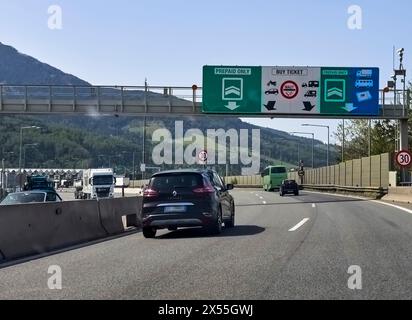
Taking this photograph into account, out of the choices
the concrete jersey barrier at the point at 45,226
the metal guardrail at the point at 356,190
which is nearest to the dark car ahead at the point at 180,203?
the concrete jersey barrier at the point at 45,226

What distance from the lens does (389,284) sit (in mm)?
8875

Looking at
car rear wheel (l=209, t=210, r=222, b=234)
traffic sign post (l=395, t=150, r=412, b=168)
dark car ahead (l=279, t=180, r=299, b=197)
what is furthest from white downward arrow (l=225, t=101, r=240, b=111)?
car rear wheel (l=209, t=210, r=222, b=234)

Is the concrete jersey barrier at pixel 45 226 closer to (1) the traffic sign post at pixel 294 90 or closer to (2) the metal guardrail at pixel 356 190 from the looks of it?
(1) the traffic sign post at pixel 294 90

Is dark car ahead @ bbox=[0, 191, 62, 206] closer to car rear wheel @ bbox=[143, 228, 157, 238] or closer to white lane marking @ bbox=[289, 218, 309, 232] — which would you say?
car rear wheel @ bbox=[143, 228, 157, 238]

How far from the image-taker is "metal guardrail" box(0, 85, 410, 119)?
134 ft

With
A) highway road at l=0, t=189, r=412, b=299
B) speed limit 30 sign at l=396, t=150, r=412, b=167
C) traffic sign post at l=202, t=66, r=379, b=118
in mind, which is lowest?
highway road at l=0, t=189, r=412, b=299

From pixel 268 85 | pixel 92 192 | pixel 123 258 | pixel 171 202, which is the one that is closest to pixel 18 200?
pixel 171 202

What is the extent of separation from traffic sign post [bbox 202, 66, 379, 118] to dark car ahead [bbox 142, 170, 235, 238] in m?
22.1

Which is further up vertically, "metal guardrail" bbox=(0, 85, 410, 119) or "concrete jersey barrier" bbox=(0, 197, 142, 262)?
"metal guardrail" bbox=(0, 85, 410, 119)

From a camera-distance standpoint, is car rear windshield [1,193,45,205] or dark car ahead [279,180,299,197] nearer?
Answer: car rear windshield [1,193,45,205]

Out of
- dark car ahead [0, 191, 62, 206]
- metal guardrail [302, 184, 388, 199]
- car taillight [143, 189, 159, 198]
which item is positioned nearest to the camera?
car taillight [143, 189, 159, 198]

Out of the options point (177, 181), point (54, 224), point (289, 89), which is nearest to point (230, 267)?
point (54, 224)

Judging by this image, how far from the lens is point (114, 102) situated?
4122 cm

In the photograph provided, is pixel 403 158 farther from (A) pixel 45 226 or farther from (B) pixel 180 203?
(A) pixel 45 226
